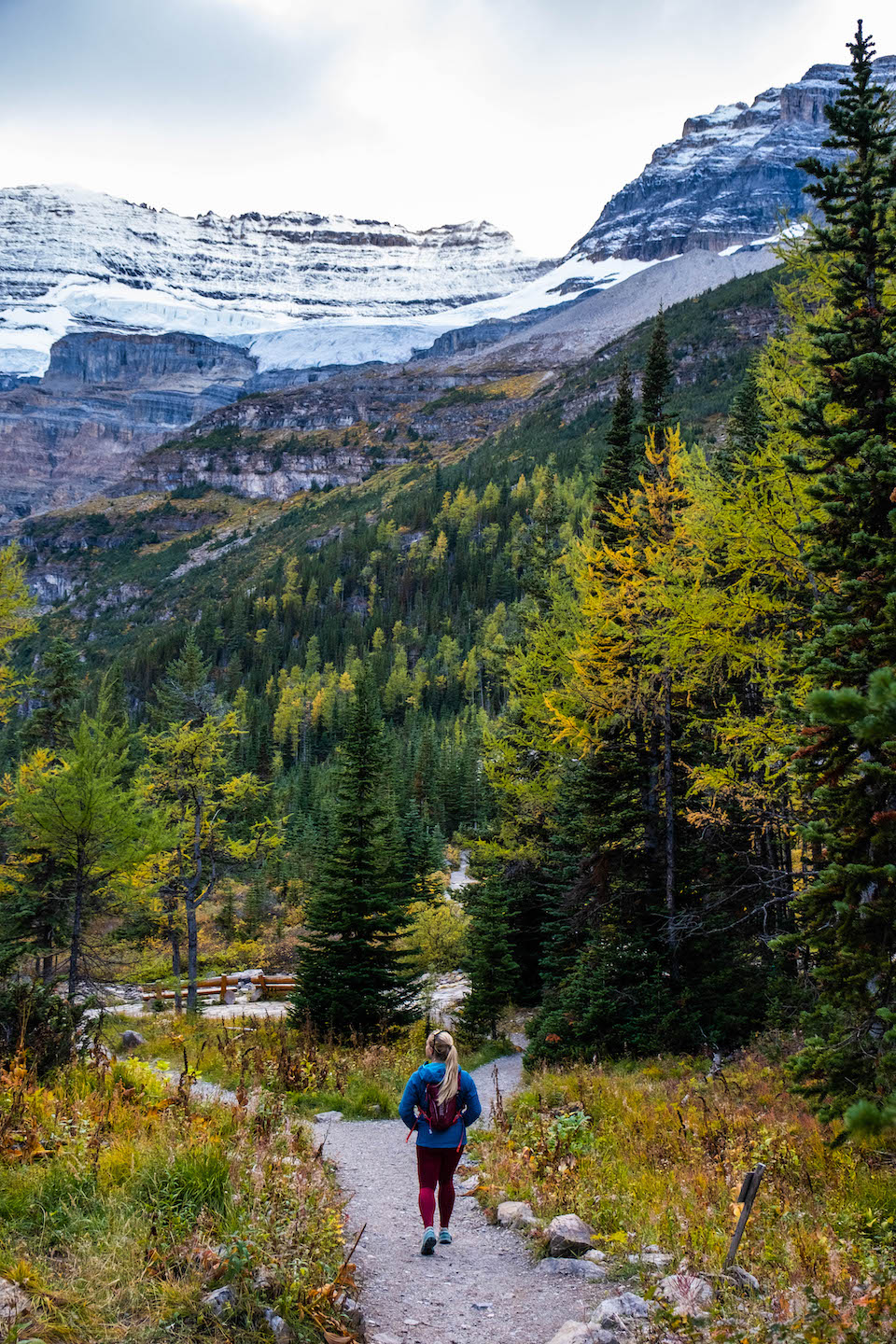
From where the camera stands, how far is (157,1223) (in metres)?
4.56

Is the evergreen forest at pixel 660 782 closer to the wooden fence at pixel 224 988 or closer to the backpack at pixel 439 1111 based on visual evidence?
the wooden fence at pixel 224 988

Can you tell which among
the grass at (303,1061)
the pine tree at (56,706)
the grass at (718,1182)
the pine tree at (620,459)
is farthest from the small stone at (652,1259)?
the pine tree at (56,706)

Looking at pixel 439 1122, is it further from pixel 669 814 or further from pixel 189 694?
pixel 189 694

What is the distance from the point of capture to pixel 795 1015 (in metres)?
10.8

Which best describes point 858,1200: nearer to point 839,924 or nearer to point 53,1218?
point 839,924

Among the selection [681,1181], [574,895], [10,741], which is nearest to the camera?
[681,1181]

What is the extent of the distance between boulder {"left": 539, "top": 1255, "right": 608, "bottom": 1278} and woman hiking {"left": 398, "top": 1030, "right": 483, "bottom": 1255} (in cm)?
91

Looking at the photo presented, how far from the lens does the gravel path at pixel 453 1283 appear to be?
4.62 meters

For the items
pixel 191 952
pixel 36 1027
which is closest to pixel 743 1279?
pixel 36 1027

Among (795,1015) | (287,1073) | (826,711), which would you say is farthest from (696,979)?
(826,711)

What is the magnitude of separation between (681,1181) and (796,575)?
707 centimetres

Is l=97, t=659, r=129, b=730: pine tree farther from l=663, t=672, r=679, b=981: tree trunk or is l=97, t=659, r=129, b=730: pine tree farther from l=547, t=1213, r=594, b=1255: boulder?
l=547, t=1213, r=594, b=1255: boulder

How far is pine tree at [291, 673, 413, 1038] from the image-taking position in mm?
16406

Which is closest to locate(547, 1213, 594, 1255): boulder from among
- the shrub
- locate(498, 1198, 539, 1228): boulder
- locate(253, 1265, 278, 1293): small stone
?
locate(498, 1198, 539, 1228): boulder
